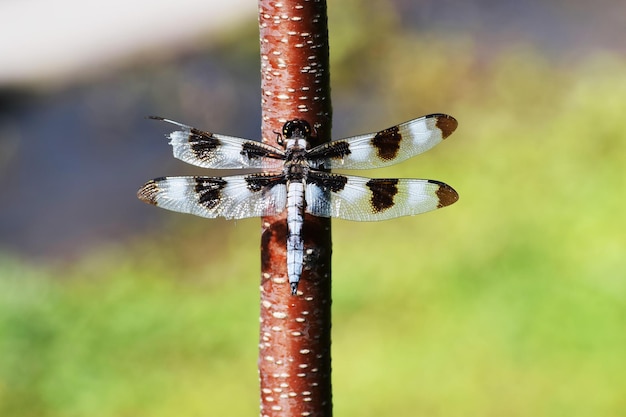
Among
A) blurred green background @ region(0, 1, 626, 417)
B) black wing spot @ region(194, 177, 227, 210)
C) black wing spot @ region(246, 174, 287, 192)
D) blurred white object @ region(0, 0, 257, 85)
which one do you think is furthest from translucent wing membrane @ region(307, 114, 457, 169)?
blurred white object @ region(0, 0, 257, 85)

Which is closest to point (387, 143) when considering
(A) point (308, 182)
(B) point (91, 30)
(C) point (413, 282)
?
(A) point (308, 182)

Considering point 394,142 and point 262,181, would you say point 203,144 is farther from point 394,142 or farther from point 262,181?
point 394,142

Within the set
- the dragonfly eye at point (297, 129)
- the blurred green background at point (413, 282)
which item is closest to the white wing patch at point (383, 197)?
the dragonfly eye at point (297, 129)

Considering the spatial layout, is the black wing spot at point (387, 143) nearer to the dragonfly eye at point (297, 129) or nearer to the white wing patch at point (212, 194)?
the white wing patch at point (212, 194)

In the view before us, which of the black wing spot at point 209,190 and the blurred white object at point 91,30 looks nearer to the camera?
the black wing spot at point 209,190

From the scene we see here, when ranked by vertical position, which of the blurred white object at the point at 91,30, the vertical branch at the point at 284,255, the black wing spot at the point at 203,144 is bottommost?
the vertical branch at the point at 284,255

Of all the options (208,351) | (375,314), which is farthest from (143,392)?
(375,314)

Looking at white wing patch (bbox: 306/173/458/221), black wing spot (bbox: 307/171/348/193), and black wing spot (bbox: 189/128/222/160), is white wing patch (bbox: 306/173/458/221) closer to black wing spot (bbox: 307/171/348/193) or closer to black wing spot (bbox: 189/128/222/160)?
black wing spot (bbox: 307/171/348/193)
